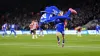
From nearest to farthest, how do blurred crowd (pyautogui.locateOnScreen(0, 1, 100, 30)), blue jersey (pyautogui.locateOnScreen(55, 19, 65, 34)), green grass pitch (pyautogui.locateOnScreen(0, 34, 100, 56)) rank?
1. green grass pitch (pyautogui.locateOnScreen(0, 34, 100, 56))
2. blue jersey (pyautogui.locateOnScreen(55, 19, 65, 34))
3. blurred crowd (pyautogui.locateOnScreen(0, 1, 100, 30))

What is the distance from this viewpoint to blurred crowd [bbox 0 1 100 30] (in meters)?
52.8

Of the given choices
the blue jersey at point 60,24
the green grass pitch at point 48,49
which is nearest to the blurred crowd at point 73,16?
the green grass pitch at point 48,49

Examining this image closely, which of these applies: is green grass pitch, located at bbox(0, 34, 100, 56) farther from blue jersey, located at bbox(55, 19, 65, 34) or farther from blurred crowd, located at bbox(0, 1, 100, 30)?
blurred crowd, located at bbox(0, 1, 100, 30)

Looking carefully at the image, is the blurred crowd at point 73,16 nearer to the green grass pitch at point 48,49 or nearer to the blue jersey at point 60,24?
the green grass pitch at point 48,49

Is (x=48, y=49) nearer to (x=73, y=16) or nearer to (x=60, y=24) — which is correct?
(x=60, y=24)

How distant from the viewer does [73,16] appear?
180 feet

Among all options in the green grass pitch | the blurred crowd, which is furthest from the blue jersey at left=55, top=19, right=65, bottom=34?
the blurred crowd

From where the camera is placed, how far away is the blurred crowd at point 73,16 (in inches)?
2077

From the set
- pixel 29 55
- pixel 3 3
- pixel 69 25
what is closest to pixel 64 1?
pixel 69 25

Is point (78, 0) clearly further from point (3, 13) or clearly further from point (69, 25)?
point (3, 13)

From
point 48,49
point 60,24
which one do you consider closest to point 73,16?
point 60,24

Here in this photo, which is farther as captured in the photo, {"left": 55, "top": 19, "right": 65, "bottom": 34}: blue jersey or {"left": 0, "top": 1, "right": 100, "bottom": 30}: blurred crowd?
{"left": 0, "top": 1, "right": 100, "bottom": 30}: blurred crowd

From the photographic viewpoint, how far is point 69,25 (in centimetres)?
5359

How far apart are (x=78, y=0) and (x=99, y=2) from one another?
5.34 meters
